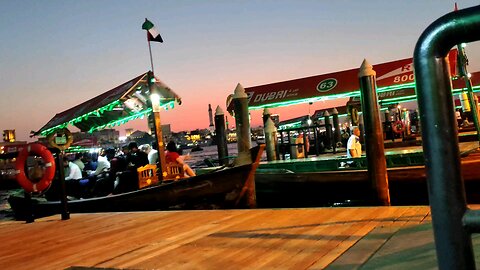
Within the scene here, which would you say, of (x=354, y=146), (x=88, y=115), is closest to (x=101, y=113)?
(x=88, y=115)

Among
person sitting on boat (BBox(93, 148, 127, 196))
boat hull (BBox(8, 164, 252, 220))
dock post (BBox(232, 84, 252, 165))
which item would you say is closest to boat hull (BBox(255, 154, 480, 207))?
dock post (BBox(232, 84, 252, 165))

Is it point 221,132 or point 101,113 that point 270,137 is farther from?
point 101,113

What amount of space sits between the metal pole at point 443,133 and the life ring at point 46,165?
5998 mm

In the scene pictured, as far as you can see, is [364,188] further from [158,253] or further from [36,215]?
[36,215]

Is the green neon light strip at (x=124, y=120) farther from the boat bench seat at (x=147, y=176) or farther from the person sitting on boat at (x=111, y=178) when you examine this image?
the boat bench seat at (x=147, y=176)

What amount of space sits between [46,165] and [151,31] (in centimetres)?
527

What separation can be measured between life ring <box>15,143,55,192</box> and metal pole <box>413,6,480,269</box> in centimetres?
600

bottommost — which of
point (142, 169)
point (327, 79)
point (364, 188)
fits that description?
point (364, 188)

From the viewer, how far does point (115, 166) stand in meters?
9.45

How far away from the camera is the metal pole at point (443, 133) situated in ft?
3.22

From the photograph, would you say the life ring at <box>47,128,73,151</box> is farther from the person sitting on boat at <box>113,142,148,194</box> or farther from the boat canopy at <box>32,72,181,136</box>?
the person sitting on boat at <box>113,142,148,194</box>

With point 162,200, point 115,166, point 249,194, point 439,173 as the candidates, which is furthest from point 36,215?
point 439,173

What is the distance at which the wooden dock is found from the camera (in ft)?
9.91

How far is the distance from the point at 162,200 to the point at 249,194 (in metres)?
1.64
